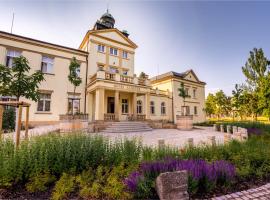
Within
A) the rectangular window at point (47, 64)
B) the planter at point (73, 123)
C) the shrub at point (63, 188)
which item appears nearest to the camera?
the shrub at point (63, 188)

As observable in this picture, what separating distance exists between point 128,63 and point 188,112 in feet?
Result: 44.9

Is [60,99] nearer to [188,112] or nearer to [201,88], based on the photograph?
[188,112]

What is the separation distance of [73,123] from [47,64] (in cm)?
803

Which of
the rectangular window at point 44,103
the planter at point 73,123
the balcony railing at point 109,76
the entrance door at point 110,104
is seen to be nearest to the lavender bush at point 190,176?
the planter at point 73,123

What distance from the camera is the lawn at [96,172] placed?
118 inches

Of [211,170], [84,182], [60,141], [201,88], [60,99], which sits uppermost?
[201,88]

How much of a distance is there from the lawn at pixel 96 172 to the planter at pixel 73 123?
7674mm

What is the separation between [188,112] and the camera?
1082 inches

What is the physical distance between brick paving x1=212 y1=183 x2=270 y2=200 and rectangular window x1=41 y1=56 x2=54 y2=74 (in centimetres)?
1722

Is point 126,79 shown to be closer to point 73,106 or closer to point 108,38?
point 73,106

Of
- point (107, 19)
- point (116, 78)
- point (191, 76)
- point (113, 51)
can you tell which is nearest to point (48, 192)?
point (116, 78)

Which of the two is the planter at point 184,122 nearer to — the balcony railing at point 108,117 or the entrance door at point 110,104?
the balcony railing at point 108,117

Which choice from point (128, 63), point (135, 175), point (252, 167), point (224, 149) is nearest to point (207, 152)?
point (224, 149)

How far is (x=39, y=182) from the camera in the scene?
3.16 m
